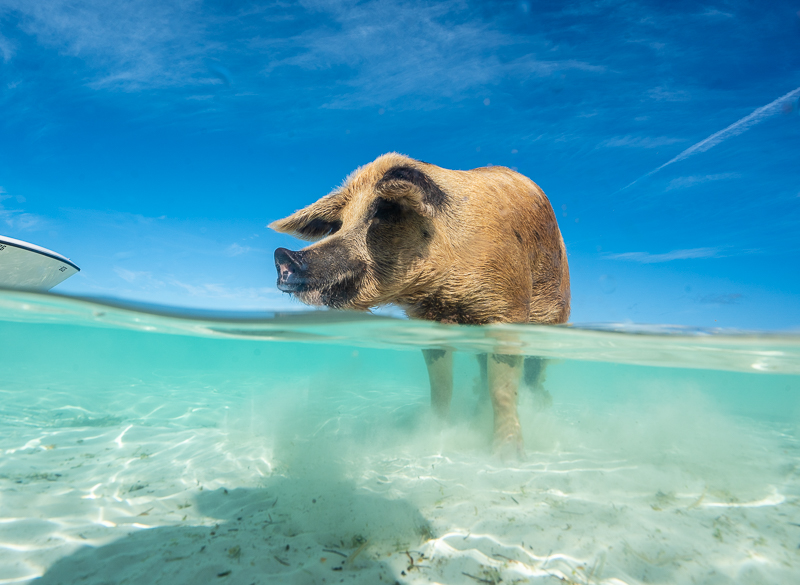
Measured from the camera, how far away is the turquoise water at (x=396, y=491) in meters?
2.79

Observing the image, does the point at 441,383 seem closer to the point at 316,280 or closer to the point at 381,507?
the point at 381,507

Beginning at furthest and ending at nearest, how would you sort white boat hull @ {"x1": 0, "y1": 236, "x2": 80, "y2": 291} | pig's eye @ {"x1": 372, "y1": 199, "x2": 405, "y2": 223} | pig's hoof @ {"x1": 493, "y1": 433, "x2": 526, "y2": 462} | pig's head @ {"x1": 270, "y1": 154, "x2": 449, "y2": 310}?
1. white boat hull @ {"x1": 0, "y1": 236, "x2": 80, "y2": 291}
2. pig's hoof @ {"x1": 493, "y1": 433, "x2": 526, "y2": 462}
3. pig's eye @ {"x1": 372, "y1": 199, "x2": 405, "y2": 223}
4. pig's head @ {"x1": 270, "y1": 154, "x2": 449, "y2": 310}

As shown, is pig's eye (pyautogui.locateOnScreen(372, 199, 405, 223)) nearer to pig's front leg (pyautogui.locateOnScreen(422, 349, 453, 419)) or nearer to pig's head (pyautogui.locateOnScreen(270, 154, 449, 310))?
pig's head (pyautogui.locateOnScreen(270, 154, 449, 310))

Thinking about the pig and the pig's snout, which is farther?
the pig

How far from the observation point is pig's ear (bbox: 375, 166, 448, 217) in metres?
2.84

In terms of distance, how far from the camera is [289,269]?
2.67m

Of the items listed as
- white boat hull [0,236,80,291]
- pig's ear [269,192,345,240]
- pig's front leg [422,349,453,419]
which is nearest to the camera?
pig's ear [269,192,345,240]

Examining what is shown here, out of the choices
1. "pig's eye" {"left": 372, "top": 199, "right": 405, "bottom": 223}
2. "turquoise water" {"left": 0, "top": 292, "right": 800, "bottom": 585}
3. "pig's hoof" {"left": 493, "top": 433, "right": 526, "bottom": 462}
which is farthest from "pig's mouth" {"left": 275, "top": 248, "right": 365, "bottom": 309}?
"pig's hoof" {"left": 493, "top": 433, "right": 526, "bottom": 462}

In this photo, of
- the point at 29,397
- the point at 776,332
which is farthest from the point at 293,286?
the point at 29,397

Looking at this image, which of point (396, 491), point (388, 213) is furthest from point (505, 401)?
point (388, 213)

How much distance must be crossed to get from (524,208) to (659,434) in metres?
6.40

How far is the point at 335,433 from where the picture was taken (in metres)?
6.29

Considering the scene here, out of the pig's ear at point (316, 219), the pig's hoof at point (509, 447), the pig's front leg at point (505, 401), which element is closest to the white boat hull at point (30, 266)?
the pig's ear at point (316, 219)

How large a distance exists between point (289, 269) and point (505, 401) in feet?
8.25
